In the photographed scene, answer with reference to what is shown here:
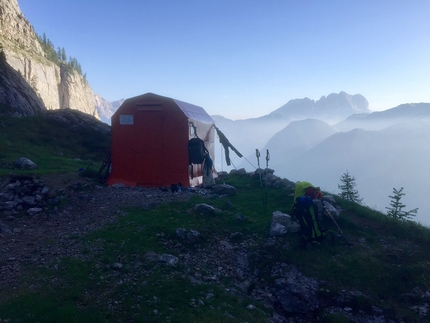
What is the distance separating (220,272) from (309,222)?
3179 millimetres

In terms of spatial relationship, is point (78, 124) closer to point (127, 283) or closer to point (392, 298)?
point (127, 283)

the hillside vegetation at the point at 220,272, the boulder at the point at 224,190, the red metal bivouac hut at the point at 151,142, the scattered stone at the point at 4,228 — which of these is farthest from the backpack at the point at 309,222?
the scattered stone at the point at 4,228

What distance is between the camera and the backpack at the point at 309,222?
9109 millimetres

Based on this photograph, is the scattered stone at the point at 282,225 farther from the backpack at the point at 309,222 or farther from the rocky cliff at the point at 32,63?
the rocky cliff at the point at 32,63

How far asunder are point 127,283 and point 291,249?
4.60 meters

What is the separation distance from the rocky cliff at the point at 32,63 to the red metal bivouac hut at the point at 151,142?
70.4ft

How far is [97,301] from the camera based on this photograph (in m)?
5.64

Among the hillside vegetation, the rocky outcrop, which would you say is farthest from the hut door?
the rocky outcrop

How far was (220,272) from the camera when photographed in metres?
7.53

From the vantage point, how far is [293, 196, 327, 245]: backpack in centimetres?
911

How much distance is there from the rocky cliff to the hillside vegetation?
2873 cm

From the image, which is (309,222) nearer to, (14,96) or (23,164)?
(23,164)

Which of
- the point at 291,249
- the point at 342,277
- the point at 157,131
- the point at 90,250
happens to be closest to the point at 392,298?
the point at 342,277

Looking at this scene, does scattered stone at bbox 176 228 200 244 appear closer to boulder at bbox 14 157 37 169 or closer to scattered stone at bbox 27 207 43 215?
scattered stone at bbox 27 207 43 215
